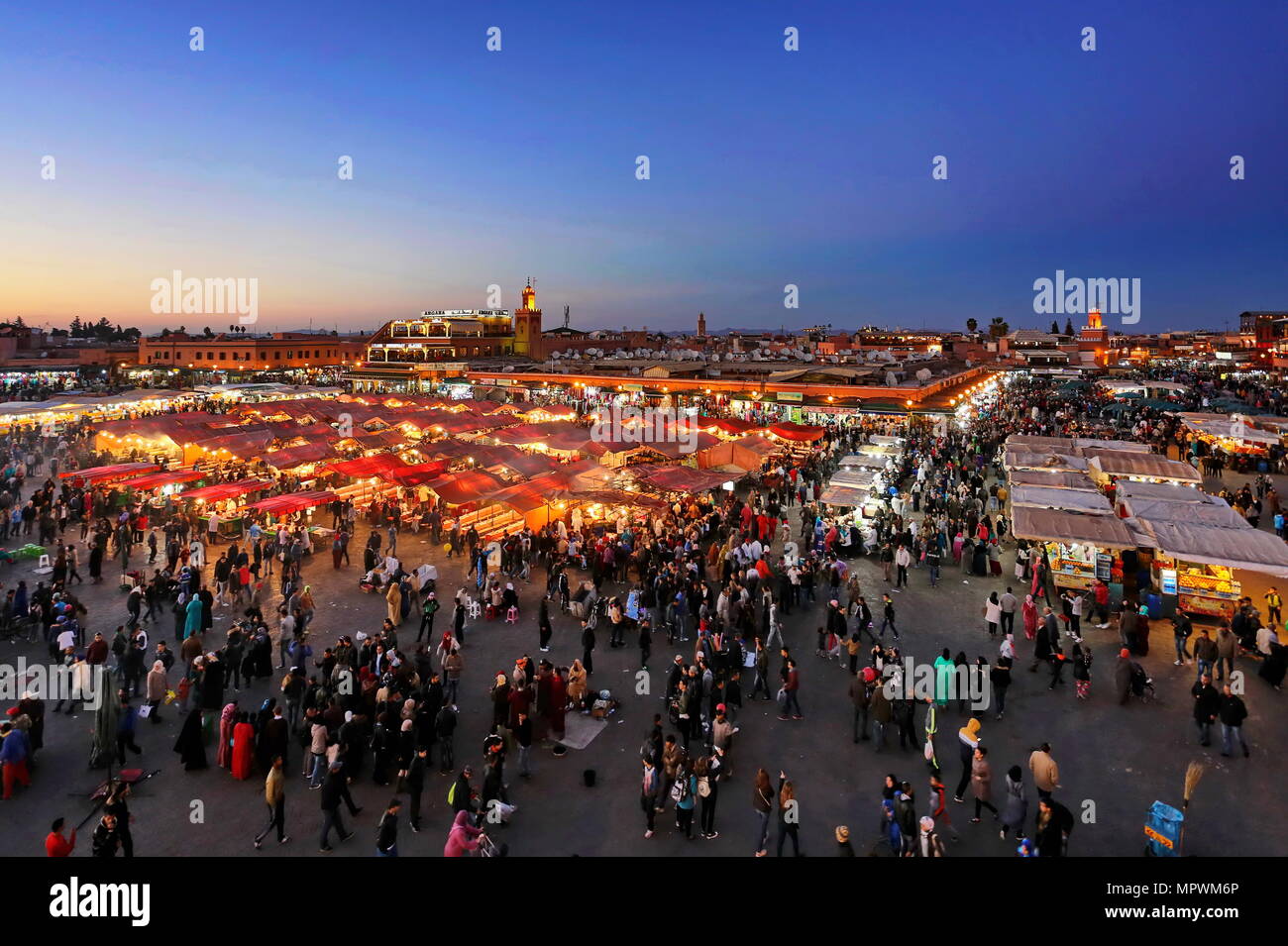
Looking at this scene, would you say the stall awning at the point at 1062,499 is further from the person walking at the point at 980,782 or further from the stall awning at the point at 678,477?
the person walking at the point at 980,782

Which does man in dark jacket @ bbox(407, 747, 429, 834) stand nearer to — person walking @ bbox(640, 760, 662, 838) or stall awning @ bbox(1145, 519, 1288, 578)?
person walking @ bbox(640, 760, 662, 838)

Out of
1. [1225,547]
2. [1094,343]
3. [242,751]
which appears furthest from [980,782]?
[1094,343]

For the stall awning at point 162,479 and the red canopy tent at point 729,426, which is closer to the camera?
the stall awning at point 162,479

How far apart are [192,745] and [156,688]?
1680 mm

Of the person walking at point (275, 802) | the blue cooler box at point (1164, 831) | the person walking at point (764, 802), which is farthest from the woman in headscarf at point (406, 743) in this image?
the blue cooler box at point (1164, 831)

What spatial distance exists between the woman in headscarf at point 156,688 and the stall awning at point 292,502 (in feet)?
26.5

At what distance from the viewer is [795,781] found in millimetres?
6852

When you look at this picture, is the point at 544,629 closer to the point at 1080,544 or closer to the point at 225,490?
the point at 1080,544

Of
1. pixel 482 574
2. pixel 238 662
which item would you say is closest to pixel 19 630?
pixel 238 662

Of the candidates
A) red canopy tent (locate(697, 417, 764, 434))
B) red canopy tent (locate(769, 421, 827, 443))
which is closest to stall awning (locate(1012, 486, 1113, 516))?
red canopy tent (locate(769, 421, 827, 443))

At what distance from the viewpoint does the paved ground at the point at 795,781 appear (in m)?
6.00
